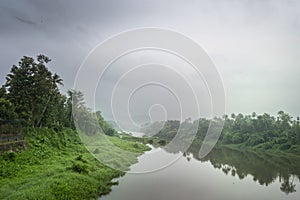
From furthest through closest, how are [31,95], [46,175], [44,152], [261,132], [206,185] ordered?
1. [261,132]
2. [31,95]
3. [44,152]
4. [206,185]
5. [46,175]

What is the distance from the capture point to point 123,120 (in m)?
9.94

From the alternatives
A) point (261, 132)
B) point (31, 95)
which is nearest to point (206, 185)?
point (31, 95)

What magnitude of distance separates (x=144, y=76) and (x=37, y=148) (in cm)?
903

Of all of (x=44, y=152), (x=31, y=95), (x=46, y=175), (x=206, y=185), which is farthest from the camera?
(x=31, y=95)

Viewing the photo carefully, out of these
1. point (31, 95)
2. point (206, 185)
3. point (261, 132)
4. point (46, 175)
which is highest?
point (261, 132)

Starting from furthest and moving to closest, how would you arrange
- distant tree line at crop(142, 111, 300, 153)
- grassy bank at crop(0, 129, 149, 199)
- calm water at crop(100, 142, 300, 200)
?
1. distant tree line at crop(142, 111, 300, 153)
2. calm water at crop(100, 142, 300, 200)
3. grassy bank at crop(0, 129, 149, 199)

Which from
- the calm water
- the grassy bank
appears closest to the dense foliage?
the grassy bank

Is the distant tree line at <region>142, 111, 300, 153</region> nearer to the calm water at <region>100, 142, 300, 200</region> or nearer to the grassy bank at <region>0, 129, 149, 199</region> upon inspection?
the calm water at <region>100, 142, 300, 200</region>

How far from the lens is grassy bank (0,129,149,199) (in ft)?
28.4

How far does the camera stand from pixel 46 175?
10.5 metres

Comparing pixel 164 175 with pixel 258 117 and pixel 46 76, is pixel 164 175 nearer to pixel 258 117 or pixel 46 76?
pixel 46 76

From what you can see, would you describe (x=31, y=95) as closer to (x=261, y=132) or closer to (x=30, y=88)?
(x=30, y=88)

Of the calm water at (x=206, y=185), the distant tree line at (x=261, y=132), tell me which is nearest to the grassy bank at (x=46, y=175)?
the calm water at (x=206, y=185)

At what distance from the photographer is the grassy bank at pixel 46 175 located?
28.4 feet
